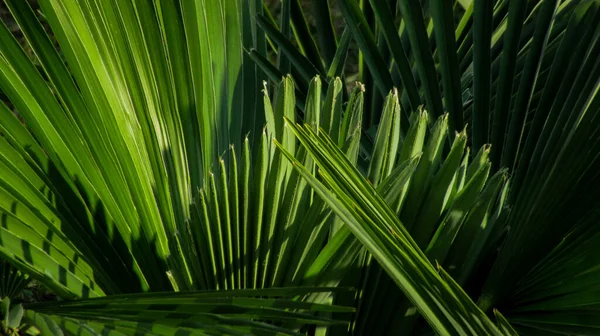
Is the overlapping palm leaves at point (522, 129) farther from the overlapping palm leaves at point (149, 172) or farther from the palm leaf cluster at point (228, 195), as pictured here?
the overlapping palm leaves at point (149, 172)

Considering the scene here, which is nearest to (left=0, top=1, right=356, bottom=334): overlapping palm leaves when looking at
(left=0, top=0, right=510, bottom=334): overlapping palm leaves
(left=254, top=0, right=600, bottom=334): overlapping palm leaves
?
(left=0, top=0, right=510, bottom=334): overlapping palm leaves

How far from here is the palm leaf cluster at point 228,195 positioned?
30.5 inches

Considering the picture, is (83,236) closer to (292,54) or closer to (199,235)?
(199,235)

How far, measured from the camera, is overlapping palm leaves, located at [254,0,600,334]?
0.80 m

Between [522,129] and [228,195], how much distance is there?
1.49ft

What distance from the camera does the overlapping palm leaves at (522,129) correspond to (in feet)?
2.64

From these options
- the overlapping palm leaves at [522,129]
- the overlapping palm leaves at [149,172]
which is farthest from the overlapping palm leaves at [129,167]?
the overlapping palm leaves at [522,129]

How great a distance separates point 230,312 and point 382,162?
0.80ft

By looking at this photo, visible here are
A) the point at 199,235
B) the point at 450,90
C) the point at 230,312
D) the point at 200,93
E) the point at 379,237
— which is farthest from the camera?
the point at 450,90

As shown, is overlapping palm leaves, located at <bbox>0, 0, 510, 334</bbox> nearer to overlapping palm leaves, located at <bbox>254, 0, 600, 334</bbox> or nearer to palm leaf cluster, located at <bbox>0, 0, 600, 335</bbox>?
palm leaf cluster, located at <bbox>0, 0, 600, 335</bbox>

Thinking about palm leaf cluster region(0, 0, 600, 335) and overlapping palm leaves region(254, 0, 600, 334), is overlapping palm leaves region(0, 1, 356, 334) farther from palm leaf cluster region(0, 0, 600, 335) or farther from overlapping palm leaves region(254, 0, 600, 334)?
overlapping palm leaves region(254, 0, 600, 334)

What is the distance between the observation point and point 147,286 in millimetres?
929

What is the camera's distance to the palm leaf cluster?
0.77 m

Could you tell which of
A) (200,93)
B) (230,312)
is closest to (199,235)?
(230,312)
